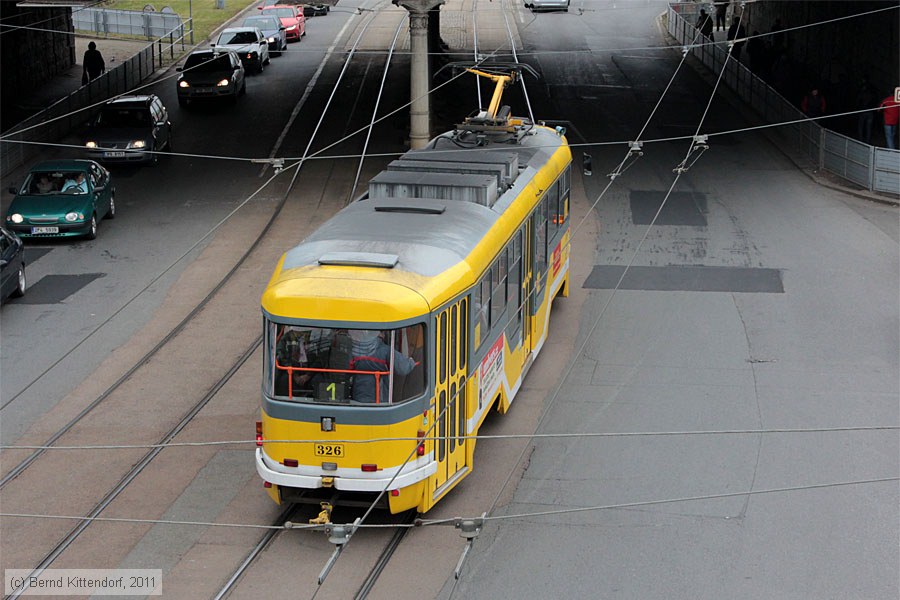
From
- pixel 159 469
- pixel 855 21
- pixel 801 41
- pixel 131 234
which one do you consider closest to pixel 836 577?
pixel 159 469

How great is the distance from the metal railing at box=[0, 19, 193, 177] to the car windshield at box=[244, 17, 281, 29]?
2920 mm

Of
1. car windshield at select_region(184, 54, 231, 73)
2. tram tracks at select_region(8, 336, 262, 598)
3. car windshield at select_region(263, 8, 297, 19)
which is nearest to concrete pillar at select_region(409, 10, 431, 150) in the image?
car windshield at select_region(184, 54, 231, 73)

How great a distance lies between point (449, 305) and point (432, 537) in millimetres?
2297

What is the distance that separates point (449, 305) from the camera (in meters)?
12.2

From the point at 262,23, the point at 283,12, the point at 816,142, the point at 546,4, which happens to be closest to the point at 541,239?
the point at 816,142

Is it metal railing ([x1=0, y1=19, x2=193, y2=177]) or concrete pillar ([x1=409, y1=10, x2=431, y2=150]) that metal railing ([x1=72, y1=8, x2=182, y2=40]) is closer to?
metal railing ([x1=0, y1=19, x2=193, y2=177])

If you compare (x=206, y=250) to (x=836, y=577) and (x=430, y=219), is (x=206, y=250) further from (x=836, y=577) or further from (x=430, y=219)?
(x=836, y=577)

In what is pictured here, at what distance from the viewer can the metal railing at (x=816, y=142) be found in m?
26.8

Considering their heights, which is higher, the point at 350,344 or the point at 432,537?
the point at 350,344

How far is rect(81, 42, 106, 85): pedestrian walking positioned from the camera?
1471 inches

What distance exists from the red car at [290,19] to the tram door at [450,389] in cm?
3706

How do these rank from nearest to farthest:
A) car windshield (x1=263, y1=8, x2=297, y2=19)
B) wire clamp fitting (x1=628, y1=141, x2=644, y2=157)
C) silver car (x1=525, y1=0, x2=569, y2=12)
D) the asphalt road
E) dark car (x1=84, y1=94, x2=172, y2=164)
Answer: the asphalt road < wire clamp fitting (x1=628, y1=141, x2=644, y2=157) < dark car (x1=84, y1=94, x2=172, y2=164) < car windshield (x1=263, y1=8, x2=297, y2=19) < silver car (x1=525, y1=0, x2=569, y2=12)

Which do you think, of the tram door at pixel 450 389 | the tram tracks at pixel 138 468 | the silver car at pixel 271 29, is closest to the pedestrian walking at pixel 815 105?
the tram tracks at pixel 138 468

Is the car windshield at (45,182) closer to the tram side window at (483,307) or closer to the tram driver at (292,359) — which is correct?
the tram side window at (483,307)
